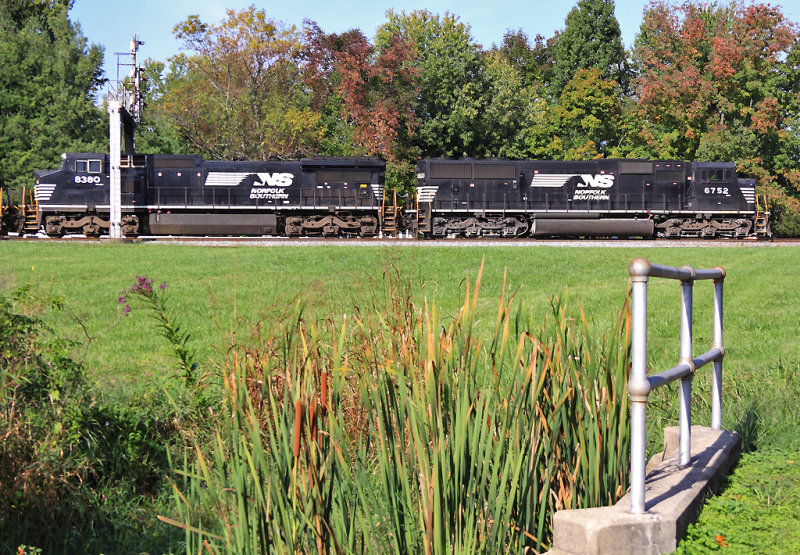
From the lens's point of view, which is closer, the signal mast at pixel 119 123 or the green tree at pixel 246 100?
the signal mast at pixel 119 123

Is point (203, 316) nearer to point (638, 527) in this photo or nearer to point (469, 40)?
point (638, 527)

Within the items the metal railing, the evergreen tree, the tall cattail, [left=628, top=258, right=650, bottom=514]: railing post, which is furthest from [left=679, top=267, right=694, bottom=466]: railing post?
the evergreen tree

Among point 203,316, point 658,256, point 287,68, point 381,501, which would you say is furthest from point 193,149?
point 381,501

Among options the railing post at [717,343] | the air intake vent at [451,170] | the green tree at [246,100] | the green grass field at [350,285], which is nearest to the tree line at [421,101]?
the green tree at [246,100]

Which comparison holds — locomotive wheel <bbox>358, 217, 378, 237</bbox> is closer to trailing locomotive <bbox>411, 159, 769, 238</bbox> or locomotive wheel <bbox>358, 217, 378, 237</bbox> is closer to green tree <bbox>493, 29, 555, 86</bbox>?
trailing locomotive <bbox>411, 159, 769, 238</bbox>

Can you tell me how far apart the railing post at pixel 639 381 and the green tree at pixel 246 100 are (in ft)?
108

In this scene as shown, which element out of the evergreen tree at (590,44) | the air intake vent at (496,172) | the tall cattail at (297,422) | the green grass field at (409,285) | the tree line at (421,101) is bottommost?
the green grass field at (409,285)

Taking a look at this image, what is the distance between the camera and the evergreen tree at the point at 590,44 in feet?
147

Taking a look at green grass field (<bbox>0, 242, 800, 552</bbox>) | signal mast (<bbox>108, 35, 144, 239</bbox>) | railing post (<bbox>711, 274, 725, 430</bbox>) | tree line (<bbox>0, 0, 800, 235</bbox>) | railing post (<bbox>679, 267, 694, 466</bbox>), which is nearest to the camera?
railing post (<bbox>679, 267, 694, 466</bbox>)

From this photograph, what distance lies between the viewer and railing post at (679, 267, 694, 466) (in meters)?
3.47

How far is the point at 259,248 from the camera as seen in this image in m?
18.8

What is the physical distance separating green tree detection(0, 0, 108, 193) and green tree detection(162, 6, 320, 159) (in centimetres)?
559

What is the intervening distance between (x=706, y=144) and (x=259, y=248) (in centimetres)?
2078

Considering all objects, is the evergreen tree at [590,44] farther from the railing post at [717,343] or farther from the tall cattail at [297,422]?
the tall cattail at [297,422]
